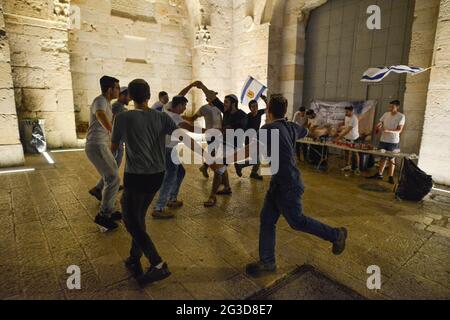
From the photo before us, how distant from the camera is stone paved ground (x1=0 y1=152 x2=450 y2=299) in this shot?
7.89ft

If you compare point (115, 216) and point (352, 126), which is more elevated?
point (352, 126)

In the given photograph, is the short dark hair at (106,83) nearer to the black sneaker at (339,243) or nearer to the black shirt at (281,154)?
the black shirt at (281,154)

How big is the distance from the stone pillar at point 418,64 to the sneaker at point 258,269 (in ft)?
17.4

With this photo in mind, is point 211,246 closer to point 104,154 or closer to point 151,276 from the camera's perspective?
point 151,276

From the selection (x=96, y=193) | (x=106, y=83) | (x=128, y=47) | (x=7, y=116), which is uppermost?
(x=128, y=47)

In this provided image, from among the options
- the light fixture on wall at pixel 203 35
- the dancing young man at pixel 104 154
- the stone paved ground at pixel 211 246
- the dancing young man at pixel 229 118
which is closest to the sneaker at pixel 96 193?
the stone paved ground at pixel 211 246

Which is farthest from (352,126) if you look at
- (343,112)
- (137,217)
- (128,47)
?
(128,47)

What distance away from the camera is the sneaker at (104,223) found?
337cm

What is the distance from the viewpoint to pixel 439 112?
5359mm

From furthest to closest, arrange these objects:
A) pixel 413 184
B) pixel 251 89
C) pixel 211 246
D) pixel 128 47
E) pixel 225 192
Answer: pixel 128 47 → pixel 251 89 → pixel 225 192 → pixel 413 184 → pixel 211 246

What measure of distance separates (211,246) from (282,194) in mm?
1115

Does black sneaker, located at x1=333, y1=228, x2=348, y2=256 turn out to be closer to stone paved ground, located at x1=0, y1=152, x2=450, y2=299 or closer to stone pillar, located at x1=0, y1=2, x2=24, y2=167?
stone paved ground, located at x1=0, y1=152, x2=450, y2=299

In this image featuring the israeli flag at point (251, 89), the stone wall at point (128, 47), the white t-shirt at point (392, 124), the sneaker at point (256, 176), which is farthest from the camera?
the stone wall at point (128, 47)

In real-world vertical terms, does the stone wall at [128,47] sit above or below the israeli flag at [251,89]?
above
